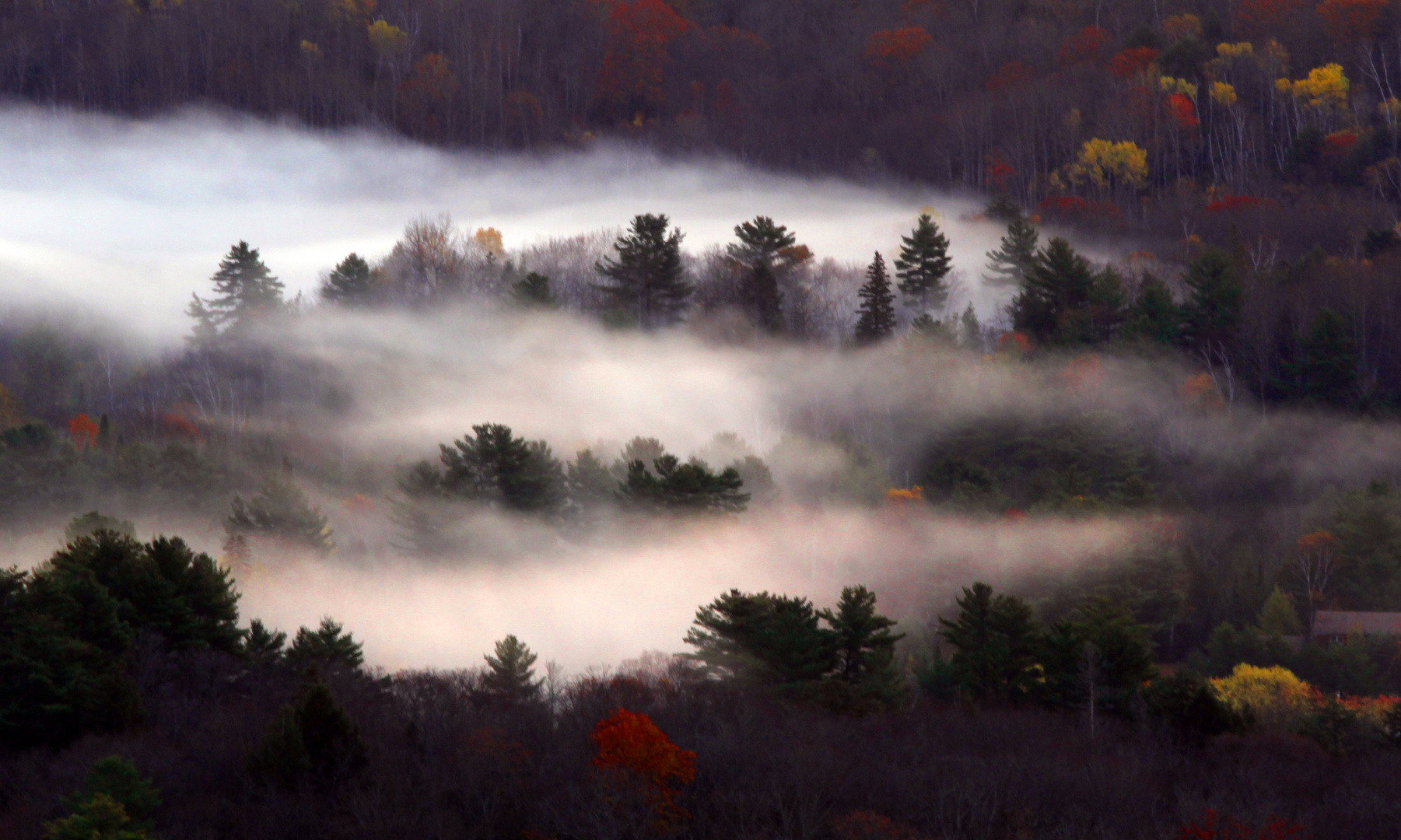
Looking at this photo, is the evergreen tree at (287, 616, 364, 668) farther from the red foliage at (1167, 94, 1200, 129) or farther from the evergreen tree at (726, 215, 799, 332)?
the red foliage at (1167, 94, 1200, 129)

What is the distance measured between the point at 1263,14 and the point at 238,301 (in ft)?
396

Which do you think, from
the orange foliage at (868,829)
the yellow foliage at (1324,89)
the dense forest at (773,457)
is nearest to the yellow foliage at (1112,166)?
the dense forest at (773,457)

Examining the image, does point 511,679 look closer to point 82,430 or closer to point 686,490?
point 686,490

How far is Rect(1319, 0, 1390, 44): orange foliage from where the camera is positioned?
148 metres

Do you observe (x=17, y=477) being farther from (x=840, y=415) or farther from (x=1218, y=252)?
(x=1218, y=252)

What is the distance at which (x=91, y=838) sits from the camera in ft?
93.7

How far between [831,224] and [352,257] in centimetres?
4975

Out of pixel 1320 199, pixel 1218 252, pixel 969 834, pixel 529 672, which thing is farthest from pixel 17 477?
pixel 1320 199

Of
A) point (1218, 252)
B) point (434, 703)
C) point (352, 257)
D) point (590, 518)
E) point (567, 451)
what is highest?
point (352, 257)

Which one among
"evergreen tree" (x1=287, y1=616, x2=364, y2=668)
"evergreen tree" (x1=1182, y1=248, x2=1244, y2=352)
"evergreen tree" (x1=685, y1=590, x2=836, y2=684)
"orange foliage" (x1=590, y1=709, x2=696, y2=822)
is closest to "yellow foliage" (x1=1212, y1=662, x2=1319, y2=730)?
"evergreen tree" (x1=685, y1=590, x2=836, y2=684)

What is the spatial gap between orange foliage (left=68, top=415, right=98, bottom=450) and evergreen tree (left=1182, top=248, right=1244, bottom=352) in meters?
89.9

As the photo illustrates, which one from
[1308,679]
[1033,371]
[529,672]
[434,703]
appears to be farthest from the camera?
[1033,371]

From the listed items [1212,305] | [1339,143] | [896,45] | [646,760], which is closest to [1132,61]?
[1339,143]

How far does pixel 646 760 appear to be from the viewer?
126 feet
